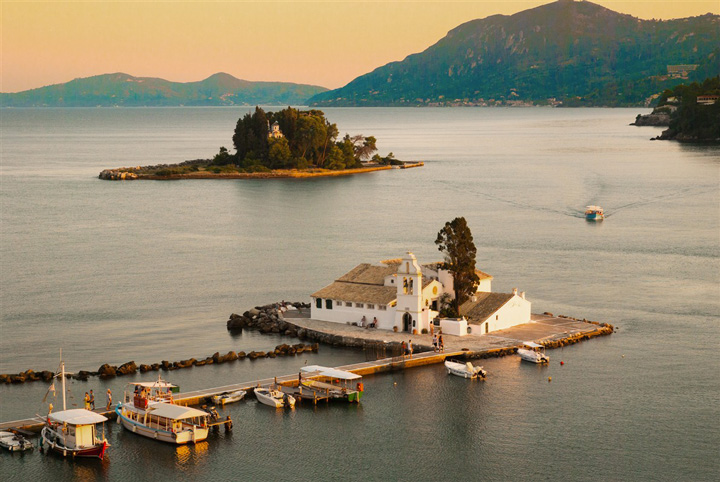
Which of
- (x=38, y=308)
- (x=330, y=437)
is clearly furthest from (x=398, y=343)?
(x=38, y=308)

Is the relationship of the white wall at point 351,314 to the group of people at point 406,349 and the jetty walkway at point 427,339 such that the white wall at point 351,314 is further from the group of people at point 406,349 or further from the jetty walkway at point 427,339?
the group of people at point 406,349

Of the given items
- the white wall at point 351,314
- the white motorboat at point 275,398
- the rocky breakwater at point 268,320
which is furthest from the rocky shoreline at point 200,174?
the white motorboat at point 275,398

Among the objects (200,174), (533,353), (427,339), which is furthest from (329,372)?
(200,174)

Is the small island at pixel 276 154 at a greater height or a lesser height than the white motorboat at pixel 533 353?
greater

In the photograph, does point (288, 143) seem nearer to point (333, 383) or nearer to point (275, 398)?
point (333, 383)

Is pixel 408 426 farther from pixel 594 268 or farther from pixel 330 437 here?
pixel 594 268

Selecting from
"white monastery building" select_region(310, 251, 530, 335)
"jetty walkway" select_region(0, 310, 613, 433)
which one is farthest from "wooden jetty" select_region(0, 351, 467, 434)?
"white monastery building" select_region(310, 251, 530, 335)
